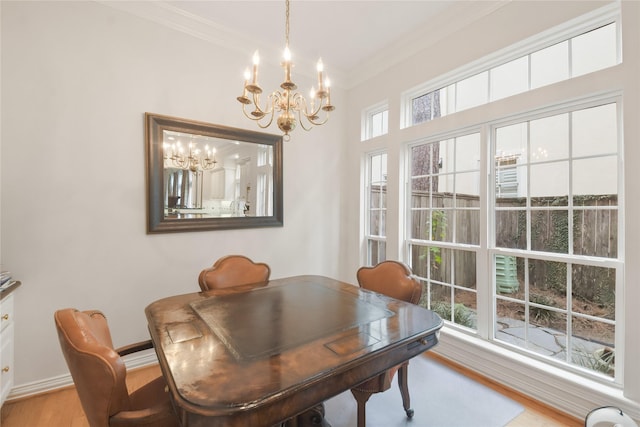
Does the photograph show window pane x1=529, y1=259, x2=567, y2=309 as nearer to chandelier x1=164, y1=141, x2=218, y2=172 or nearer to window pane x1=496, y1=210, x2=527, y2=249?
window pane x1=496, y1=210, x2=527, y2=249

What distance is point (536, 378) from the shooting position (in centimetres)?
202

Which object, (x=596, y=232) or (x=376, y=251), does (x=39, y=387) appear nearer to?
(x=376, y=251)

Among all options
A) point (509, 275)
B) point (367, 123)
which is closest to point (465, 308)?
point (509, 275)

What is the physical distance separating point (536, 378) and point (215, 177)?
123 inches

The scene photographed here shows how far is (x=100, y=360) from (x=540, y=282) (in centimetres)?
274

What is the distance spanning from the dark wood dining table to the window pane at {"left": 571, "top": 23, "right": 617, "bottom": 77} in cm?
203

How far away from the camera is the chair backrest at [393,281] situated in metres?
1.92

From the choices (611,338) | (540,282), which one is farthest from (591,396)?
(540,282)

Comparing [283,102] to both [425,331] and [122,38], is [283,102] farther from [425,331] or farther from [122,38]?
[122,38]

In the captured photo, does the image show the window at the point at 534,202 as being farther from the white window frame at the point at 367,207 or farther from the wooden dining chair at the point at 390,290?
the wooden dining chair at the point at 390,290

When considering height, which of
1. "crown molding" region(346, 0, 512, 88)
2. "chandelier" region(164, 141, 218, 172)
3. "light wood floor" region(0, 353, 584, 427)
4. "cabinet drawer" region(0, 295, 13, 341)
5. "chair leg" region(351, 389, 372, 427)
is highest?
"crown molding" region(346, 0, 512, 88)

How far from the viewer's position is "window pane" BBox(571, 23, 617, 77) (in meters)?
1.84

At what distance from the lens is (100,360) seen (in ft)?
3.07

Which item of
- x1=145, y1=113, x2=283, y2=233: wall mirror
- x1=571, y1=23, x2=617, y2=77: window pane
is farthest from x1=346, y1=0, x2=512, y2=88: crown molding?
x1=145, y1=113, x2=283, y2=233: wall mirror
